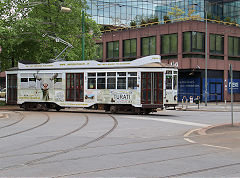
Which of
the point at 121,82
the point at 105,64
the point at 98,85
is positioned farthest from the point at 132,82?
the point at 98,85

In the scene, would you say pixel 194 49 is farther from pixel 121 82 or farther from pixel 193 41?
pixel 121 82

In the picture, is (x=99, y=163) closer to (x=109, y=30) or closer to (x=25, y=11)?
(x=25, y=11)

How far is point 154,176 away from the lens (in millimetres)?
6738

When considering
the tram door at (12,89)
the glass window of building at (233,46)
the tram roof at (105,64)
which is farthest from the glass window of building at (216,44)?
the tram door at (12,89)

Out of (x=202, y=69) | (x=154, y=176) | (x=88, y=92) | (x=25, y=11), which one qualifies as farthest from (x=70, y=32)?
(x=154, y=176)

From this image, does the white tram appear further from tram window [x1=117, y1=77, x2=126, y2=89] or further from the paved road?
the paved road

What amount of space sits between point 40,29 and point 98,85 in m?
9.33

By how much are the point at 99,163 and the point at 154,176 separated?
5.30ft

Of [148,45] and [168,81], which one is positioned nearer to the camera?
[168,81]

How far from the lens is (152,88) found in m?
22.6

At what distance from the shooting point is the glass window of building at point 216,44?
48.3 metres

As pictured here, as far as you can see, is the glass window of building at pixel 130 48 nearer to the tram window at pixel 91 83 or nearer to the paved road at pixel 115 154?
the tram window at pixel 91 83

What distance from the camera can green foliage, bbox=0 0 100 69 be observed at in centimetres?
3012

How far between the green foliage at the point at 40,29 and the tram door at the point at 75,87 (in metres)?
7.31
